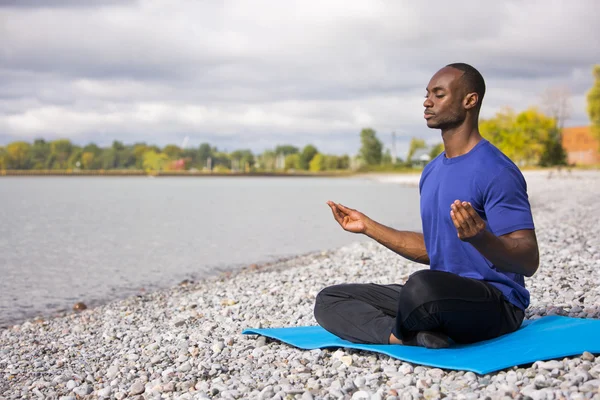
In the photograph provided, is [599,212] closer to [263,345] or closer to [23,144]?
[263,345]

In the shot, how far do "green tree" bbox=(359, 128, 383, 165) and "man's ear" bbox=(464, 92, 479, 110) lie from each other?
133m

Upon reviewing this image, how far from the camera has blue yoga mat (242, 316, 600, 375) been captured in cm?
387

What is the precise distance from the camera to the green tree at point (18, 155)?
15450cm

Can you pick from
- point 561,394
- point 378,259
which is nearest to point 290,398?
point 561,394

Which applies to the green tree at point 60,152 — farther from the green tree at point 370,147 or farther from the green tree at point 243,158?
the green tree at point 370,147

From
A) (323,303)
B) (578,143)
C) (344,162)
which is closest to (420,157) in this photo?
(344,162)

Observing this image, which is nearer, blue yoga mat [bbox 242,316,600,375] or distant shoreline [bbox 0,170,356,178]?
blue yoga mat [bbox 242,316,600,375]

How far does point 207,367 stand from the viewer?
473cm

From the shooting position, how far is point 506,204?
3.54 metres

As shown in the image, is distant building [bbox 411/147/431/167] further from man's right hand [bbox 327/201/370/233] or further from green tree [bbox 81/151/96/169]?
man's right hand [bbox 327/201/370/233]

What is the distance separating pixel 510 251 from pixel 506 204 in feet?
1.00

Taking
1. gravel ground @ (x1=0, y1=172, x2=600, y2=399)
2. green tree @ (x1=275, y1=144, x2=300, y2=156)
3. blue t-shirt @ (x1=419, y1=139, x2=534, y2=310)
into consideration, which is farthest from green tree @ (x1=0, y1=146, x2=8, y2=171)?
blue t-shirt @ (x1=419, y1=139, x2=534, y2=310)

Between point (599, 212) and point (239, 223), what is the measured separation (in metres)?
16.7

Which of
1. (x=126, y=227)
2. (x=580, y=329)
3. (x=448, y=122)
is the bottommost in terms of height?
(x=126, y=227)
